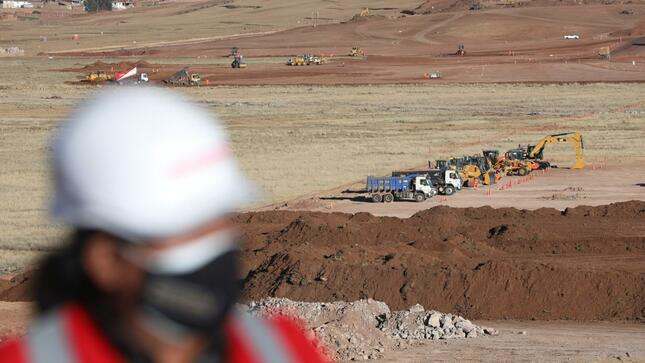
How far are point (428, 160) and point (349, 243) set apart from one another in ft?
76.5

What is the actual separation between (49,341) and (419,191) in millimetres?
38020

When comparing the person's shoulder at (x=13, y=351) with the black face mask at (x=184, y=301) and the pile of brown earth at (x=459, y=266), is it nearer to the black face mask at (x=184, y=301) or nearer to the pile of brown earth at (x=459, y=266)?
the black face mask at (x=184, y=301)

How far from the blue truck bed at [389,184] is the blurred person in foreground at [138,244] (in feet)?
123

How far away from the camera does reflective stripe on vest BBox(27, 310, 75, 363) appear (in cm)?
206

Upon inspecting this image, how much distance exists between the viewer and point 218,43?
155875mm

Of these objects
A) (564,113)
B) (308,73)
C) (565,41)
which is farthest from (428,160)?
(565,41)

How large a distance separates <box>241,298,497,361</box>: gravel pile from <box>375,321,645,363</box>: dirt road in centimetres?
32

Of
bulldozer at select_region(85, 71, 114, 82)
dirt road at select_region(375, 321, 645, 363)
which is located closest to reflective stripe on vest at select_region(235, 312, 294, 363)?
dirt road at select_region(375, 321, 645, 363)

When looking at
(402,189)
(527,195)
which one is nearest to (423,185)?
(402,189)

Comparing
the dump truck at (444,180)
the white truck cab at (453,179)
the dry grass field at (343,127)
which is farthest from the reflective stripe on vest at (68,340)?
the white truck cab at (453,179)

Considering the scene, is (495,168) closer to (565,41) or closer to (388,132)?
(388,132)

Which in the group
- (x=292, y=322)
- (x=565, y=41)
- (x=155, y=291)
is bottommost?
(x=565, y=41)

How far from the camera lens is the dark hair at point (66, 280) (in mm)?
2074

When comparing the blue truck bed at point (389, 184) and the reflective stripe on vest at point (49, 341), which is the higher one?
the reflective stripe on vest at point (49, 341)
